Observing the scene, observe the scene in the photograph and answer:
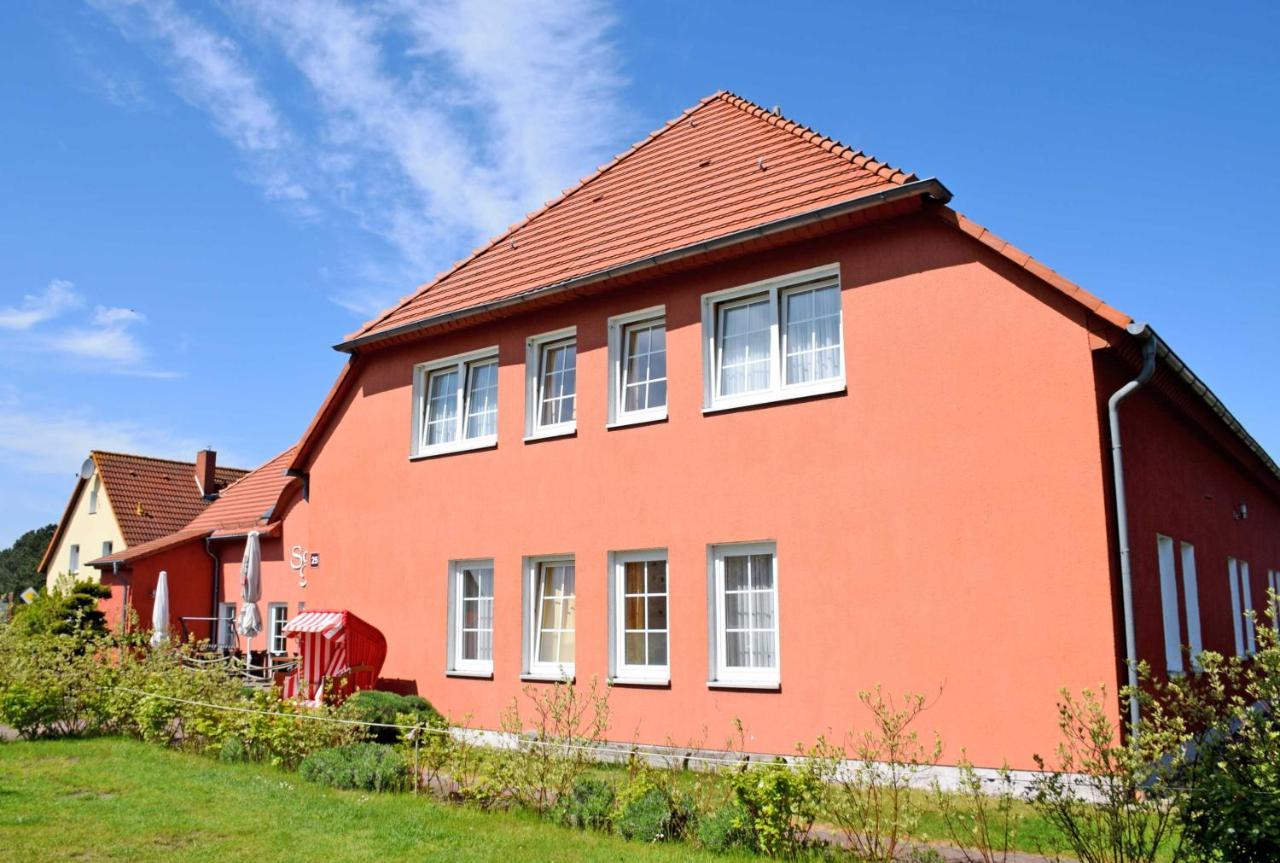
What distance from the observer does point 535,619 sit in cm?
1358

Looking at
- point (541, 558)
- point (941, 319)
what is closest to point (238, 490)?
point (541, 558)

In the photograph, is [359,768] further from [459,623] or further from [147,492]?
[147,492]

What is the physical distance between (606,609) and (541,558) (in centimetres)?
147

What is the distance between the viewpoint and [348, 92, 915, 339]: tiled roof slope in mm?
11867

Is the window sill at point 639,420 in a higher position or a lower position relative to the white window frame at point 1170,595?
higher

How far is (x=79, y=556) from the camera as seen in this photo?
1499 inches

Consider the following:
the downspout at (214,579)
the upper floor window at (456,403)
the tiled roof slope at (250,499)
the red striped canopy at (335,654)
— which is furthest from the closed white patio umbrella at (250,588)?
the downspout at (214,579)

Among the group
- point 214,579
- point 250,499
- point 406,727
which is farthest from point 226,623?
point 406,727

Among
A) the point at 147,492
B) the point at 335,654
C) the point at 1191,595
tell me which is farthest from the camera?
the point at 147,492

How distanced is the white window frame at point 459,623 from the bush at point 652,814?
588 cm

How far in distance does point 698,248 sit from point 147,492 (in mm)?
31078

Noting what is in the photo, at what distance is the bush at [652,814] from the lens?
26.3 feet

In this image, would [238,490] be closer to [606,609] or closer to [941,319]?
[606,609]

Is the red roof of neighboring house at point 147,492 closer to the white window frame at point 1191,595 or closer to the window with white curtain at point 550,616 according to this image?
the window with white curtain at point 550,616
